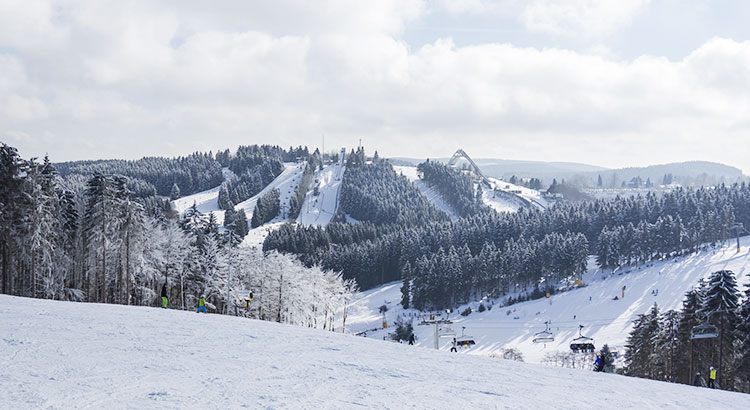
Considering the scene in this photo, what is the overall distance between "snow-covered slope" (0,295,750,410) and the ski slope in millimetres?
44918

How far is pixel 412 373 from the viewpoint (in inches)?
664

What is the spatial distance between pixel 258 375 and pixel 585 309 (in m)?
77.4

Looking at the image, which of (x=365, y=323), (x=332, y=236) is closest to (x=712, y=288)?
(x=365, y=323)

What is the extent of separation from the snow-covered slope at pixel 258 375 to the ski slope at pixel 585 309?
44918mm

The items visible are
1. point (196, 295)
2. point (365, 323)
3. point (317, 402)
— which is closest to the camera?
point (317, 402)

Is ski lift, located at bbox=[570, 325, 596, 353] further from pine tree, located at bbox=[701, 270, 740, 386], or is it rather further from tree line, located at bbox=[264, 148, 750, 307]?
tree line, located at bbox=[264, 148, 750, 307]

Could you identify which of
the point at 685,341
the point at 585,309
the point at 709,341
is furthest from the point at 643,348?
the point at 585,309

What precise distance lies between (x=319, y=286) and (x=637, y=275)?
201ft

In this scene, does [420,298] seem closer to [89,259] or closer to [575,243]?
[575,243]

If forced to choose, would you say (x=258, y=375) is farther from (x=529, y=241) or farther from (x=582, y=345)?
(x=529, y=241)

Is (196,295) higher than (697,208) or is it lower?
lower

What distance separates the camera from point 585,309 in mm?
82188

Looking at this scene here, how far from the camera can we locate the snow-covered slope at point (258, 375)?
41.8 feet

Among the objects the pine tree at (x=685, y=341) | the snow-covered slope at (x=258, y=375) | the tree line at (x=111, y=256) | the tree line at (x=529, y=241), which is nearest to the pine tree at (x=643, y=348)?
the pine tree at (x=685, y=341)
